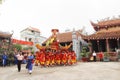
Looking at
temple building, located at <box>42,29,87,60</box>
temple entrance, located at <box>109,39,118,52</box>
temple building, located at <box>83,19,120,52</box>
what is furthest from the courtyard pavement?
temple entrance, located at <box>109,39,118,52</box>

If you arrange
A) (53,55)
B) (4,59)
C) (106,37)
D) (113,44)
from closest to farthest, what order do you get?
(53,55)
(4,59)
(106,37)
(113,44)

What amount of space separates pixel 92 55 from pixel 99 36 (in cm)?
296

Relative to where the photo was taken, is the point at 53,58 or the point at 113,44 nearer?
the point at 53,58

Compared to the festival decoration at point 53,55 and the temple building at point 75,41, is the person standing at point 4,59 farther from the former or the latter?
the temple building at point 75,41

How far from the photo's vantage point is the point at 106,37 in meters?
28.4

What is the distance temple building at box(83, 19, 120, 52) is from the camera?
28.5 metres

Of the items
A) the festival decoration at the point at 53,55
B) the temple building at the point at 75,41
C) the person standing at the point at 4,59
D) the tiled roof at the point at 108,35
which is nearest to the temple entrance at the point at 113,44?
the tiled roof at the point at 108,35

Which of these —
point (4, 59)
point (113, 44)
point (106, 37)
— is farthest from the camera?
point (113, 44)

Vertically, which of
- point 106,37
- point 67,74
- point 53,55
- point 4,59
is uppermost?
point 106,37

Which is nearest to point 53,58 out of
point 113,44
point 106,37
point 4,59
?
point 4,59

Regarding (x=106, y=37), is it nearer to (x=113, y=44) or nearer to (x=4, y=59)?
(x=113, y=44)

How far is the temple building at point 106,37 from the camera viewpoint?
1122 inches

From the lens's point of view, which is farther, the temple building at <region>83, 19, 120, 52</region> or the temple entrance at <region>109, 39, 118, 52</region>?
the temple entrance at <region>109, 39, 118, 52</region>

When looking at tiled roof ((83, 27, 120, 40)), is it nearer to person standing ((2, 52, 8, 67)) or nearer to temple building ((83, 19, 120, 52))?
temple building ((83, 19, 120, 52))
